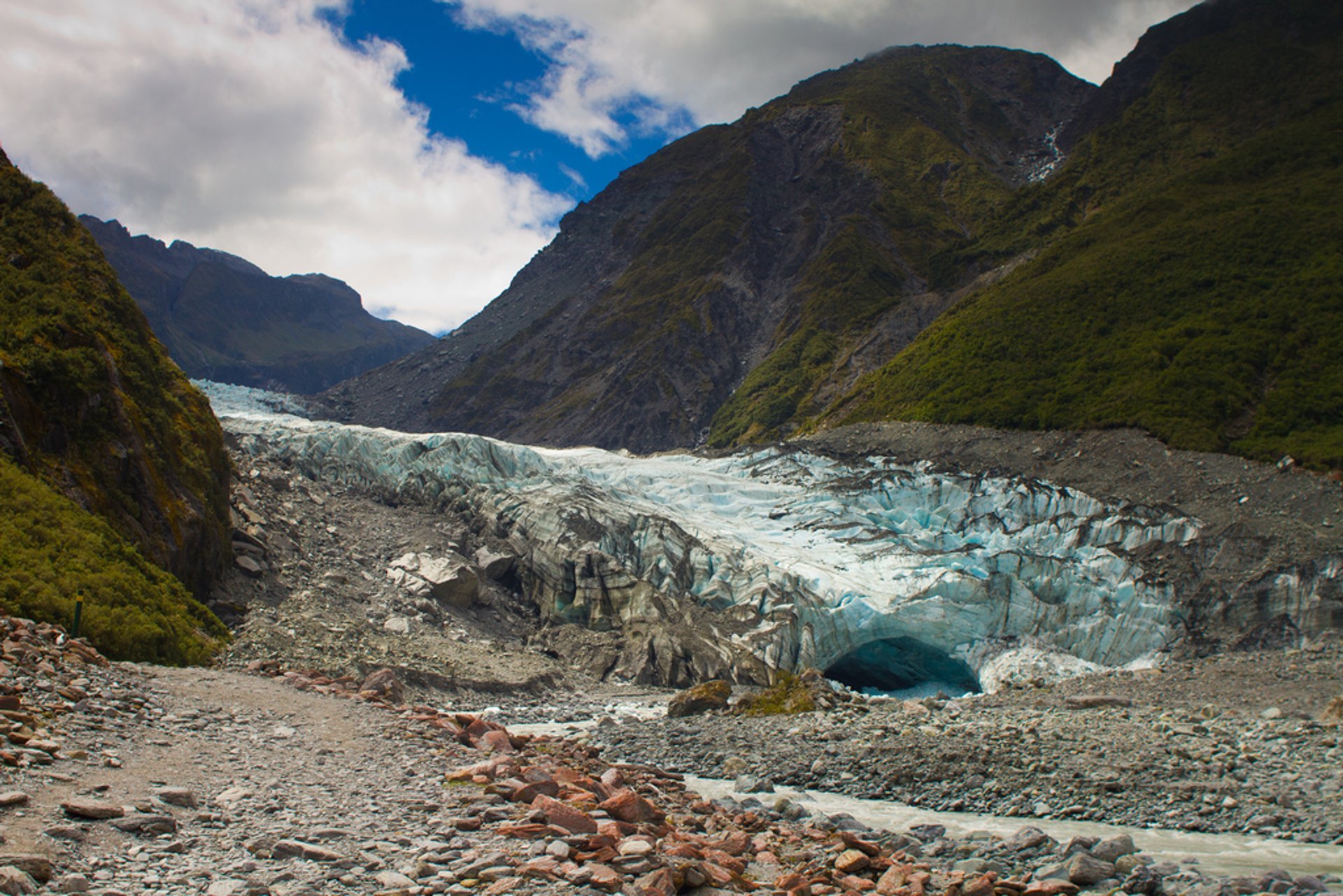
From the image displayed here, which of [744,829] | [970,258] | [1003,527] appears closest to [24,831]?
[744,829]

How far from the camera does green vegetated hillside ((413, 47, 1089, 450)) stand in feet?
345

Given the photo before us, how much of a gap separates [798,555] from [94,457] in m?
25.6

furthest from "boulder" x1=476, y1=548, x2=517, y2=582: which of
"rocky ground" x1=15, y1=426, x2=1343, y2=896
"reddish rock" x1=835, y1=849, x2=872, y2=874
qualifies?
"reddish rock" x1=835, y1=849, x2=872, y2=874

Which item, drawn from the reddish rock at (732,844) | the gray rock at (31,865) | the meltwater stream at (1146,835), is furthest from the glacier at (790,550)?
Result: the gray rock at (31,865)

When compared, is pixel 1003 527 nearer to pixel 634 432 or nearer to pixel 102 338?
pixel 102 338

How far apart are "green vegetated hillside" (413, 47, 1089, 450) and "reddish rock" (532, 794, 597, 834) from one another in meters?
82.1

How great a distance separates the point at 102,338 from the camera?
21.7 metres

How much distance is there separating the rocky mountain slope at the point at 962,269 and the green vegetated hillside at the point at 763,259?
49 centimetres

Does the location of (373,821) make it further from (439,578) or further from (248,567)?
(439,578)

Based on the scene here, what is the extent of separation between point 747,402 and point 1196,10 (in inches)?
3425

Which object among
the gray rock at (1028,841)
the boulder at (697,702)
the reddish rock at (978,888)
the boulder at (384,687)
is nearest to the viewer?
the reddish rock at (978,888)

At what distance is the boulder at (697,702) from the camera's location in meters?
21.8

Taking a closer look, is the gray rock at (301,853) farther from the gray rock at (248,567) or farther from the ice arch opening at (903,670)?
the ice arch opening at (903,670)

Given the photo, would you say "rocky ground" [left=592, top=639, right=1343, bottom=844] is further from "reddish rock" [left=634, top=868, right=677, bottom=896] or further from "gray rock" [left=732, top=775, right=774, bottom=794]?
"reddish rock" [left=634, top=868, right=677, bottom=896]
